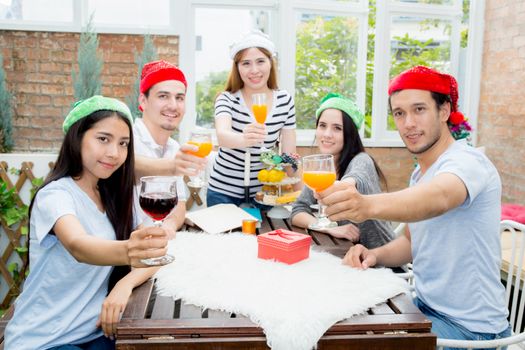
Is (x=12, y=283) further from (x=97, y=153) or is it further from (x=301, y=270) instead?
(x=301, y=270)

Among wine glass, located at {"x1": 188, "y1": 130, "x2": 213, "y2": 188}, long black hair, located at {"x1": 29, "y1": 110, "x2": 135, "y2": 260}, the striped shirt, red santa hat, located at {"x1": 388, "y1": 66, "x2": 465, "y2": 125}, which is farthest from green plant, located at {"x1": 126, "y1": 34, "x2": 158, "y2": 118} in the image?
red santa hat, located at {"x1": 388, "y1": 66, "x2": 465, "y2": 125}

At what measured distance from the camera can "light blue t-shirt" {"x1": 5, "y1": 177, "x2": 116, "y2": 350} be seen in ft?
4.71

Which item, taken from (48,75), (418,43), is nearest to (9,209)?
(48,75)

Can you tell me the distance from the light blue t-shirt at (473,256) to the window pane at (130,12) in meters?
3.35

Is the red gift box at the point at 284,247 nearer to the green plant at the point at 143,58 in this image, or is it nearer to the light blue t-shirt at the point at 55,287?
the light blue t-shirt at the point at 55,287

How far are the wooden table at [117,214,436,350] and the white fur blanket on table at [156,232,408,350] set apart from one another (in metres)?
0.03

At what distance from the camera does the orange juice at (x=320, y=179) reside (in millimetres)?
1485

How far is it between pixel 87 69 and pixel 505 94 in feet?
11.7

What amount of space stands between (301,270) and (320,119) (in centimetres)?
103

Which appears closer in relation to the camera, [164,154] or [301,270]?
[301,270]

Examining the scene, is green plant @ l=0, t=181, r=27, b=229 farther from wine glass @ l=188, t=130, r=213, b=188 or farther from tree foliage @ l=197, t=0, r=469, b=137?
wine glass @ l=188, t=130, r=213, b=188

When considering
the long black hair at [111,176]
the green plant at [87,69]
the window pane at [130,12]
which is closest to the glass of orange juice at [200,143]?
the long black hair at [111,176]

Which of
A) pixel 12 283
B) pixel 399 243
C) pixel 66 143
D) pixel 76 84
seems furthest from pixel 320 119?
pixel 12 283

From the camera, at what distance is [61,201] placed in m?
1.44
